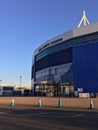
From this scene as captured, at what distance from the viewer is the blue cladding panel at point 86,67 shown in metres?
77.5

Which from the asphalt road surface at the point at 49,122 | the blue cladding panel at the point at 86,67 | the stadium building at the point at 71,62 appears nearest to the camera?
the asphalt road surface at the point at 49,122

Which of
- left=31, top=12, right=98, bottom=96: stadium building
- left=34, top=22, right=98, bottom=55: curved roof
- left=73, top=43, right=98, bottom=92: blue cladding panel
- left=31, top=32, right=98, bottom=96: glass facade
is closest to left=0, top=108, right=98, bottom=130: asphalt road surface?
left=73, top=43, right=98, bottom=92: blue cladding panel

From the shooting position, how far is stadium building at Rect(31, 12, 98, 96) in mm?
78562

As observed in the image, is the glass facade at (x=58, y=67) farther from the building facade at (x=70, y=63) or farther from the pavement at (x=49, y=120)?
the pavement at (x=49, y=120)

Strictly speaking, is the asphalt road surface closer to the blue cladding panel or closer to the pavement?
the pavement

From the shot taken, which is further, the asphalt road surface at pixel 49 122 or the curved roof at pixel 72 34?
the curved roof at pixel 72 34

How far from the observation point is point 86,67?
7944 centimetres

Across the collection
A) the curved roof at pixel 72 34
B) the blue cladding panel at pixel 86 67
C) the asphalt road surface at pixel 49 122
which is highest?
the curved roof at pixel 72 34

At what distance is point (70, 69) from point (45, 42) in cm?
1981

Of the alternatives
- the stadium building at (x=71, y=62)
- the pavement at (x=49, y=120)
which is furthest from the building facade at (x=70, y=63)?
the pavement at (x=49, y=120)

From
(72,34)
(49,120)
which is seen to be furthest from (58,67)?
(49,120)

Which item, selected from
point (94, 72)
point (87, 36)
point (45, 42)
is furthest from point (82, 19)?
point (94, 72)

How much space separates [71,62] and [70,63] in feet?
1.71

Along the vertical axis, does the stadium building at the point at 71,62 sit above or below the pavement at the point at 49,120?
above
